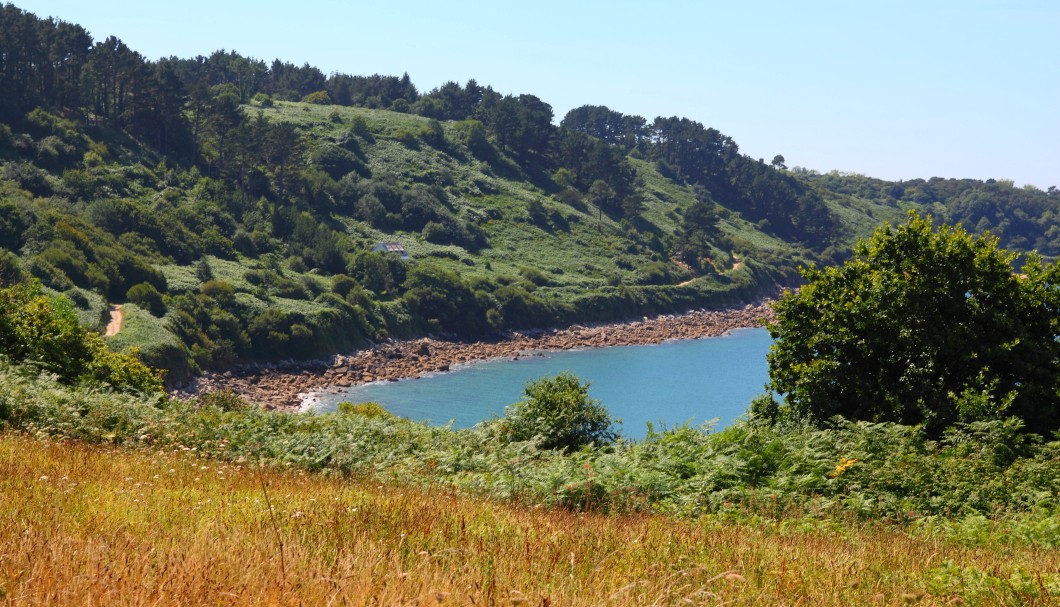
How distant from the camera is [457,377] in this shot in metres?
71.4

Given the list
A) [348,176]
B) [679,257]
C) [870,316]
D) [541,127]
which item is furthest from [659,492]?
[541,127]

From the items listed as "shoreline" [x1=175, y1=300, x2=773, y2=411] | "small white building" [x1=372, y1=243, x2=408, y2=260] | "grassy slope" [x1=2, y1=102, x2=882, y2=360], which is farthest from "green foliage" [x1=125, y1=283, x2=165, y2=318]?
"small white building" [x1=372, y1=243, x2=408, y2=260]

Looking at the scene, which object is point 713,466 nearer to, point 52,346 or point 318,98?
point 52,346

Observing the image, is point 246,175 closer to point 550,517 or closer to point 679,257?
point 679,257

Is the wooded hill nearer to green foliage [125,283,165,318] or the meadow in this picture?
green foliage [125,283,165,318]

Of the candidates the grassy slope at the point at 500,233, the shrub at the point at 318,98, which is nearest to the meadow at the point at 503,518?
the grassy slope at the point at 500,233

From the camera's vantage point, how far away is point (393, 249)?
9888 cm

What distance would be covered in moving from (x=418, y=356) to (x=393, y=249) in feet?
82.9

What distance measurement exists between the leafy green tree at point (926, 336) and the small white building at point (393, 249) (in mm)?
78914

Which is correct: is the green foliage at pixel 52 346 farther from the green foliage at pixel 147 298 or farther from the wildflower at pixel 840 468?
the green foliage at pixel 147 298

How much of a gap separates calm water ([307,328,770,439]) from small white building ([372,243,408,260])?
23577 mm

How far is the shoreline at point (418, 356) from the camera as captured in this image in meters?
59.8

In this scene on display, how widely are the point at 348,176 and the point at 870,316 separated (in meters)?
A: 101

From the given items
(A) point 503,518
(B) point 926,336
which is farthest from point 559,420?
(A) point 503,518
